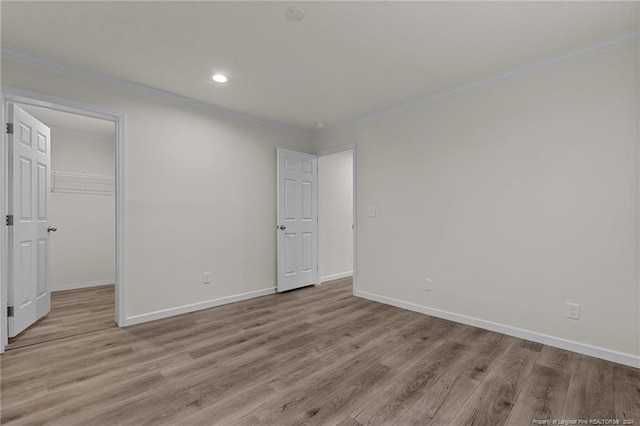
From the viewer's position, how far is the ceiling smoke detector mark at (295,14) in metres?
1.98

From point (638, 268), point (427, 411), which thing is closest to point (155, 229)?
point (427, 411)

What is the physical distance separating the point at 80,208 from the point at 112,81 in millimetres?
2827

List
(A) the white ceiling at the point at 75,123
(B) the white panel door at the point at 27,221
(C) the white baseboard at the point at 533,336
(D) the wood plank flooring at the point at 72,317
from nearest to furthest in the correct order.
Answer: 1. (C) the white baseboard at the point at 533,336
2. (B) the white panel door at the point at 27,221
3. (D) the wood plank flooring at the point at 72,317
4. (A) the white ceiling at the point at 75,123

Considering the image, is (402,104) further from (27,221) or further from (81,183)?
(81,183)

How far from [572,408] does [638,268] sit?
4.07ft

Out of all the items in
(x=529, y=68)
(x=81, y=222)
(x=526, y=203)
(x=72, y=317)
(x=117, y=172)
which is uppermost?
(x=529, y=68)

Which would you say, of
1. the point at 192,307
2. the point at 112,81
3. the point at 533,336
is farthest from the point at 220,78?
the point at 533,336

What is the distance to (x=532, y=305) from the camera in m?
2.70

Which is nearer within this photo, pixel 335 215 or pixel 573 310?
pixel 573 310

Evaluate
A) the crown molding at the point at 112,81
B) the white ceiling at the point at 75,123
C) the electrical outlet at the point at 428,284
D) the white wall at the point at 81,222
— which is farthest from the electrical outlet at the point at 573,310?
the white wall at the point at 81,222

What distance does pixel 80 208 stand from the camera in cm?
481

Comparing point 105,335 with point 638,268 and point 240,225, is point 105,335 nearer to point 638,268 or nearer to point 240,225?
point 240,225

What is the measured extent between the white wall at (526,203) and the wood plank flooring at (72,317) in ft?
11.0

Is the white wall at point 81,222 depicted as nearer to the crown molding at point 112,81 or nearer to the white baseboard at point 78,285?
the white baseboard at point 78,285
